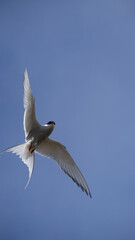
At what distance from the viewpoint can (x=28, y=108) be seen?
6.41 m

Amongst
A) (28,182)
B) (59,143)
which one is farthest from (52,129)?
(28,182)

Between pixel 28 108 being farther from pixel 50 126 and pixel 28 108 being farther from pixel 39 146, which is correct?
pixel 39 146

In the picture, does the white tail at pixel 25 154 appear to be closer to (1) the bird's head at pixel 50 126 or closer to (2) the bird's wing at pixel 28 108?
(2) the bird's wing at pixel 28 108

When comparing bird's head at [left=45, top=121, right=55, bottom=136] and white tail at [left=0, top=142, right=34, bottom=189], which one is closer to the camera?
white tail at [left=0, top=142, right=34, bottom=189]

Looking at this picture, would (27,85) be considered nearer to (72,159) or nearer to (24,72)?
(24,72)

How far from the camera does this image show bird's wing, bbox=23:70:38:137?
612 cm

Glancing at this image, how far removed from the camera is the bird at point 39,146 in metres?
6.32

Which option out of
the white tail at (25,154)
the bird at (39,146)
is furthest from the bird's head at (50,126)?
the white tail at (25,154)

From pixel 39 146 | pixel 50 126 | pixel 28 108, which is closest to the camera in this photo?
pixel 28 108

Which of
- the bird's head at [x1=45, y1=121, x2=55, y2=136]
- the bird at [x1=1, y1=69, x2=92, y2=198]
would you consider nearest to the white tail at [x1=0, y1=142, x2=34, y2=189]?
the bird at [x1=1, y1=69, x2=92, y2=198]

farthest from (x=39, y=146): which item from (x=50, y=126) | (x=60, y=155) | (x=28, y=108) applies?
(x=28, y=108)

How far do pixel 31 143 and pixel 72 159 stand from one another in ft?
3.53

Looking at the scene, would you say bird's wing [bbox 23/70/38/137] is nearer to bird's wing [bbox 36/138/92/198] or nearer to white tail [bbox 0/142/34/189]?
white tail [bbox 0/142/34/189]

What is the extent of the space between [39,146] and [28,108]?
3.61 ft
